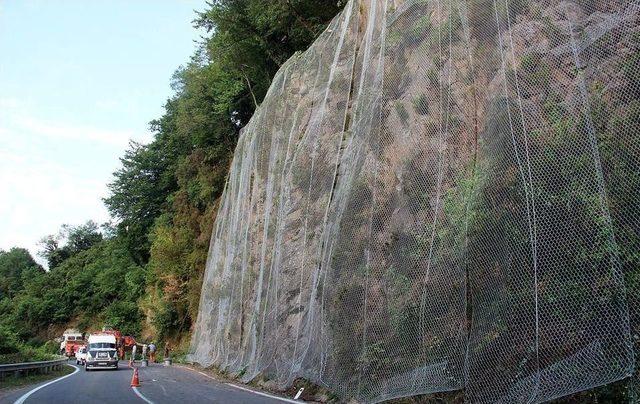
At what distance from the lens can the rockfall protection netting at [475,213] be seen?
245 inches

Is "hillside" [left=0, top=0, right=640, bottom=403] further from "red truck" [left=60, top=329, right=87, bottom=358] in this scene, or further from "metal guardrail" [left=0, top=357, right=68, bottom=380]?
"red truck" [left=60, top=329, right=87, bottom=358]

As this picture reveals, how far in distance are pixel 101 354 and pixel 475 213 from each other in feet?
82.9

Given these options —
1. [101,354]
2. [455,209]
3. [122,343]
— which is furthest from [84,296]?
[455,209]

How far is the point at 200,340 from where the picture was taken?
91.7ft

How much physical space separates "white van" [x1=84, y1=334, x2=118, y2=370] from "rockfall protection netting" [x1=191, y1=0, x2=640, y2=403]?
16.2 m

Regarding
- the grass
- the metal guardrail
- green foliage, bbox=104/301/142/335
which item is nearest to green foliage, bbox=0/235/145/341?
green foliage, bbox=104/301/142/335

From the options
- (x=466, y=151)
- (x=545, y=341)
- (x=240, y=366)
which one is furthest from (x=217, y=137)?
(x=545, y=341)

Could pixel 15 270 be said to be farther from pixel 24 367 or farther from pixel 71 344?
pixel 24 367

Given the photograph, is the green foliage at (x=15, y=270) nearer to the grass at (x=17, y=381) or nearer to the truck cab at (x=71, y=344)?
the truck cab at (x=71, y=344)

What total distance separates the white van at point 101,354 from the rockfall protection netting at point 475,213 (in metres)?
16.2

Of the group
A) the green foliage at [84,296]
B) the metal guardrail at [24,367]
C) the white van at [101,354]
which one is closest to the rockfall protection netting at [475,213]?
the metal guardrail at [24,367]

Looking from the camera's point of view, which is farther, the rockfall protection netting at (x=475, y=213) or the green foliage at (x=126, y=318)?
the green foliage at (x=126, y=318)

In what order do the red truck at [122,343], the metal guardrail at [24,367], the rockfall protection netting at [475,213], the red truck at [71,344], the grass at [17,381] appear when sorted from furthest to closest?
the red truck at [71,344]
the red truck at [122,343]
the metal guardrail at [24,367]
the grass at [17,381]
the rockfall protection netting at [475,213]

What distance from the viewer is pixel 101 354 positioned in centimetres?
2772
